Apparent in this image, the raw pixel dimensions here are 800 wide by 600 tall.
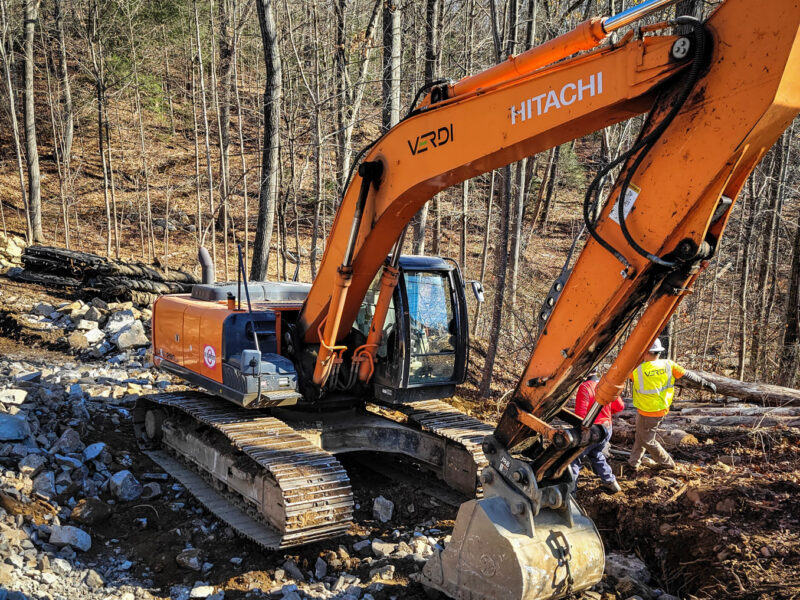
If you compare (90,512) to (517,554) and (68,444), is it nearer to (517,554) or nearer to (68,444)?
(68,444)

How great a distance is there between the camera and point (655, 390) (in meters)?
6.94

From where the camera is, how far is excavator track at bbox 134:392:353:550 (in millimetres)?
5453

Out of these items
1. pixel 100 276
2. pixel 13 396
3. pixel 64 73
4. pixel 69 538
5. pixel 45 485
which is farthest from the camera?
pixel 64 73

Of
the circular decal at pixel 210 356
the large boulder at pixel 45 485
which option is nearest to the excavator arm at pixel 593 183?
the circular decal at pixel 210 356

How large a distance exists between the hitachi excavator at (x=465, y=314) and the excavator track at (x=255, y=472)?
24 millimetres

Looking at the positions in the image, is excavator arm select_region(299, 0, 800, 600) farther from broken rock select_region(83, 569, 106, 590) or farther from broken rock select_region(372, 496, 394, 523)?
broken rock select_region(83, 569, 106, 590)

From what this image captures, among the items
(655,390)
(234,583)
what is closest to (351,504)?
(234,583)

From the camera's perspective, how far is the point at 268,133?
500 inches

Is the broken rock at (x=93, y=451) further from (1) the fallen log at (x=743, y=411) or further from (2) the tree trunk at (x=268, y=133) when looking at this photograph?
(1) the fallen log at (x=743, y=411)

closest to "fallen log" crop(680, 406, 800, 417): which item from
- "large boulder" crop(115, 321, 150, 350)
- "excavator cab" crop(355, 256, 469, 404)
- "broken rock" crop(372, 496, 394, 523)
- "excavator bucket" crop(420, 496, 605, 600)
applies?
"excavator cab" crop(355, 256, 469, 404)

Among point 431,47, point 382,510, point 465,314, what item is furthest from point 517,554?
point 431,47

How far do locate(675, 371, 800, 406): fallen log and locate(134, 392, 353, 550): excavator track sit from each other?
5.30 m

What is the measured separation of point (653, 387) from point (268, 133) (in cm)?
863

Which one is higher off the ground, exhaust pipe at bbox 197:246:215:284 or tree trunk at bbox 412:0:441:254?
tree trunk at bbox 412:0:441:254
